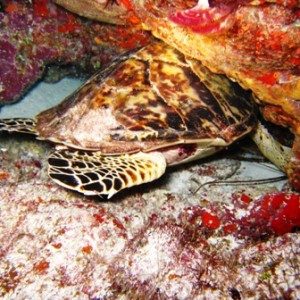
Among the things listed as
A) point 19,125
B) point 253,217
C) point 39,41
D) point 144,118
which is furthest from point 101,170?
point 39,41

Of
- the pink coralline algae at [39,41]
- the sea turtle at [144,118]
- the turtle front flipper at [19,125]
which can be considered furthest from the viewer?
the pink coralline algae at [39,41]

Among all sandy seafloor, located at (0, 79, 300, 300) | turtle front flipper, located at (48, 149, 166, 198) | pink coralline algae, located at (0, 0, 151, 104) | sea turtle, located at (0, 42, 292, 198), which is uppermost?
pink coralline algae, located at (0, 0, 151, 104)

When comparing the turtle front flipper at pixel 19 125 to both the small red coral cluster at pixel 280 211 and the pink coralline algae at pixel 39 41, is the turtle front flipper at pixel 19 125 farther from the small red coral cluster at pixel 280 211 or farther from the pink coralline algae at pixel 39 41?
the small red coral cluster at pixel 280 211

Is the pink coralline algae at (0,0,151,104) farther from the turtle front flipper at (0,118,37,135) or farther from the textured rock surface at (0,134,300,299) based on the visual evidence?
the textured rock surface at (0,134,300,299)

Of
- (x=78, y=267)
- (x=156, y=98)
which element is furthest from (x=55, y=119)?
(x=78, y=267)

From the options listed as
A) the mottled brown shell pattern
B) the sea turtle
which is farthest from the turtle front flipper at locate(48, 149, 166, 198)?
the mottled brown shell pattern

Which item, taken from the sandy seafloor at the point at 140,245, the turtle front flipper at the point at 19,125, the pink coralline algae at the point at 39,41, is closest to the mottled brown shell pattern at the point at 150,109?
the turtle front flipper at the point at 19,125
